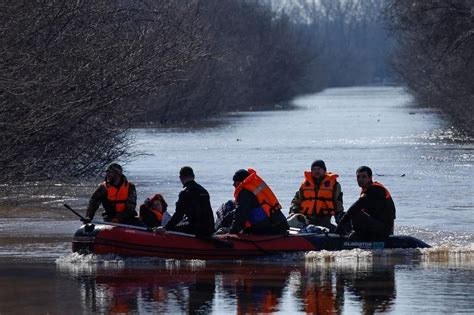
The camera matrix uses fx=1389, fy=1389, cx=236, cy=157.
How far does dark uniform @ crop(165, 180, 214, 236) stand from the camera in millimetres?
18641

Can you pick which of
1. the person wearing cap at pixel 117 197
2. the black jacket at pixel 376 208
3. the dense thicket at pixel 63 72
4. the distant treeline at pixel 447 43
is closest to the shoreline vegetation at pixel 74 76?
the dense thicket at pixel 63 72

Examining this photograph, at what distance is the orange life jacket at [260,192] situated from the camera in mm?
18859

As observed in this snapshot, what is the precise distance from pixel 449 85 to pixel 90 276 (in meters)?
39.6

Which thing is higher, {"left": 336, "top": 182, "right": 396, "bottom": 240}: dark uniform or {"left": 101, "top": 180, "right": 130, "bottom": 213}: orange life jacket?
{"left": 101, "top": 180, "right": 130, "bottom": 213}: orange life jacket

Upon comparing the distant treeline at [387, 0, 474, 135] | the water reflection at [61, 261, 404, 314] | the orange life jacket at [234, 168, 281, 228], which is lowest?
the water reflection at [61, 261, 404, 314]

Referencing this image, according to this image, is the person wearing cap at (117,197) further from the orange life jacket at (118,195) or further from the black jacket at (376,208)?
the black jacket at (376,208)

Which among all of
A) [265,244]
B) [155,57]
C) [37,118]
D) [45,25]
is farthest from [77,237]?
[155,57]

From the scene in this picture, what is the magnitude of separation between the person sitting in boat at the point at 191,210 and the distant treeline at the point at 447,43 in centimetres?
2411

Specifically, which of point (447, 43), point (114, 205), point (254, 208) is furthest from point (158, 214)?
point (447, 43)

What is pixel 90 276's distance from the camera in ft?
58.6

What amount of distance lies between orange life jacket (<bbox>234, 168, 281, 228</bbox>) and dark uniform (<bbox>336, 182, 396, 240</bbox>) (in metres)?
1.03

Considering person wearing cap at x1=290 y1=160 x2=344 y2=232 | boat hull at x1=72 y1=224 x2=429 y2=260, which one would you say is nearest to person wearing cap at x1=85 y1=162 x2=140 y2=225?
boat hull at x1=72 y1=224 x2=429 y2=260

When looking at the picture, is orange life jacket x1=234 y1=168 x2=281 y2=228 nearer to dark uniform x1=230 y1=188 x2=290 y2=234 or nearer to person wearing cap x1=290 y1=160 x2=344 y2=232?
dark uniform x1=230 y1=188 x2=290 y2=234

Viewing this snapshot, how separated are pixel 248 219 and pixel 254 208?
0.19 meters
